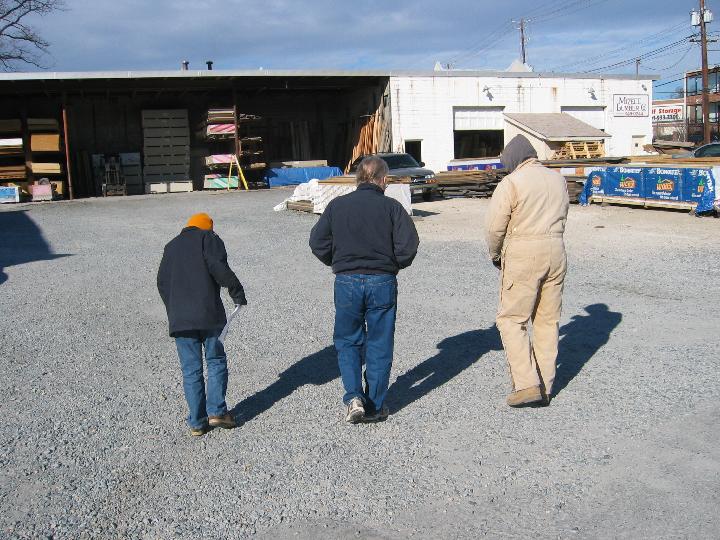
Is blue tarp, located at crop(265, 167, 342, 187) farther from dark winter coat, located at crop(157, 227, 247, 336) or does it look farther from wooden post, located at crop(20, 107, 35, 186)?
dark winter coat, located at crop(157, 227, 247, 336)

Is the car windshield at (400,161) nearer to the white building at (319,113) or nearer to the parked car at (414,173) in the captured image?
the parked car at (414,173)

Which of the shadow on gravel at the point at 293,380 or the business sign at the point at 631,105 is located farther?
the business sign at the point at 631,105

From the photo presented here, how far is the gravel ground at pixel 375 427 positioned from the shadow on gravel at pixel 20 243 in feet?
11.7

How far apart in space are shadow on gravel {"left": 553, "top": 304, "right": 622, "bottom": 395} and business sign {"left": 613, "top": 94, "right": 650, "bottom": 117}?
99.3ft

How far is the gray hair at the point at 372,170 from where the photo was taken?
5.07 meters

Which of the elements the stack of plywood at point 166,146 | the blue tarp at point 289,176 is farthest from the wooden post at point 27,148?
the blue tarp at point 289,176

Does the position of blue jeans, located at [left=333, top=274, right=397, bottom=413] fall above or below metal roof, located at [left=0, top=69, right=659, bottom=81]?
below

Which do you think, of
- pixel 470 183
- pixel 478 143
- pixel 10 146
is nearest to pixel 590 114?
pixel 478 143

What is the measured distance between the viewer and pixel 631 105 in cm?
3647

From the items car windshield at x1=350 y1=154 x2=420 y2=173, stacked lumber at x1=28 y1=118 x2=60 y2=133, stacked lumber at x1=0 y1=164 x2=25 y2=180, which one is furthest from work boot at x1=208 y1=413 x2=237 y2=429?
stacked lumber at x1=28 y1=118 x2=60 y2=133

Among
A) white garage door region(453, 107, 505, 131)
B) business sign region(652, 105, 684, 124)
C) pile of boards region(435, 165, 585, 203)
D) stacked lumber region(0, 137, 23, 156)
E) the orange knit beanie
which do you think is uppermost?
business sign region(652, 105, 684, 124)

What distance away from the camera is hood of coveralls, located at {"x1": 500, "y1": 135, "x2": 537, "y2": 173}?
536 cm

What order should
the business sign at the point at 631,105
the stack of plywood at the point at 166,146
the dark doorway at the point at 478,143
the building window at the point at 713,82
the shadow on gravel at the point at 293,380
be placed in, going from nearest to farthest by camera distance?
the shadow on gravel at the point at 293,380 < the stack of plywood at the point at 166,146 < the dark doorway at the point at 478,143 < the business sign at the point at 631,105 < the building window at the point at 713,82

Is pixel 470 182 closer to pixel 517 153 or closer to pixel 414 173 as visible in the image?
pixel 414 173
